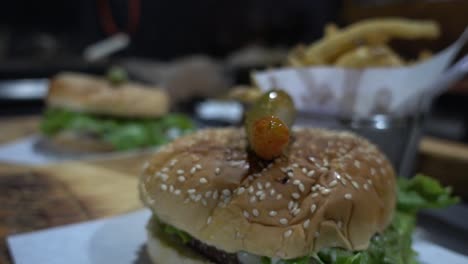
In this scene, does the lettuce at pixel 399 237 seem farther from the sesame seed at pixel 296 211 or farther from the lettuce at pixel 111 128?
the lettuce at pixel 111 128

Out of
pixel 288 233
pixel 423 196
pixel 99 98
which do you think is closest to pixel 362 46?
pixel 423 196

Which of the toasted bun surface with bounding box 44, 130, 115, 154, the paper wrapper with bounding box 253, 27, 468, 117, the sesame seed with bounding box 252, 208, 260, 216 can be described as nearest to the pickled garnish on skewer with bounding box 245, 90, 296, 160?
the sesame seed with bounding box 252, 208, 260, 216

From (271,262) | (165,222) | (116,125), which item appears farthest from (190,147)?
(116,125)

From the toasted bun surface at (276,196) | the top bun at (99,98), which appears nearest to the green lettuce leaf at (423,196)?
the toasted bun surface at (276,196)

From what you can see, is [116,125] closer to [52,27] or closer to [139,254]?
[139,254]

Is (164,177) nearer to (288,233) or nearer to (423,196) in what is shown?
(288,233)
